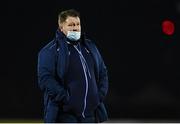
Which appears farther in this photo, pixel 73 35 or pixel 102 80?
pixel 102 80

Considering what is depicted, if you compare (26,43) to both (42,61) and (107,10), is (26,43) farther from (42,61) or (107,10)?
(42,61)

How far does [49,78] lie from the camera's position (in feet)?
20.7

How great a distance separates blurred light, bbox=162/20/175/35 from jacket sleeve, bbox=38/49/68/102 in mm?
4612

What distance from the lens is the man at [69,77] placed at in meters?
6.32

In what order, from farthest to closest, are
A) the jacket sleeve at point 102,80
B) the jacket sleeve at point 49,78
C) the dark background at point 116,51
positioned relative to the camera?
the dark background at point 116,51 < the jacket sleeve at point 102,80 < the jacket sleeve at point 49,78

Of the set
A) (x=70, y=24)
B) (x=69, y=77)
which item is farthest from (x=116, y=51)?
(x=69, y=77)

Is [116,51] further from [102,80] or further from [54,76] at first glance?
[54,76]

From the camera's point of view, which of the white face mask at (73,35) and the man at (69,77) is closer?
the man at (69,77)

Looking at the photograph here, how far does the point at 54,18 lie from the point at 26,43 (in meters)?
0.55

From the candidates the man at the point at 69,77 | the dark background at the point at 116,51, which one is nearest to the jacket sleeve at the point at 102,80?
the man at the point at 69,77

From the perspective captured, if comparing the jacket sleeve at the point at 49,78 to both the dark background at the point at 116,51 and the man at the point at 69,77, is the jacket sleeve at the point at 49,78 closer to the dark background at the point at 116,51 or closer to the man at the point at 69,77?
the man at the point at 69,77

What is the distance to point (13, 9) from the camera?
10.7 meters

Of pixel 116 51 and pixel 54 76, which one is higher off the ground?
pixel 54 76

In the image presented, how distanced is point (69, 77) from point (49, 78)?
0.18 metres
